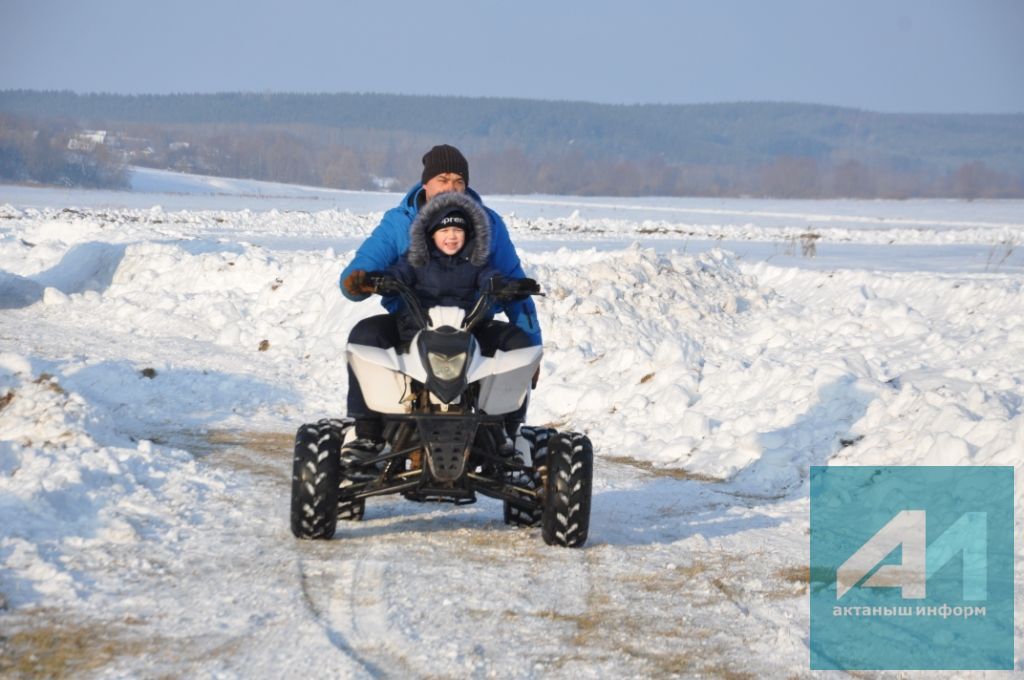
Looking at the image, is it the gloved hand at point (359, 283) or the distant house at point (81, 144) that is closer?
the gloved hand at point (359, 283)

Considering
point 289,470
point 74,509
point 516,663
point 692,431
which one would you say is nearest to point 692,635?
point 516,663

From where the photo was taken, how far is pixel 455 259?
6945 millimetres

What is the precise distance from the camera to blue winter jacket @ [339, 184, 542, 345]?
705 cm

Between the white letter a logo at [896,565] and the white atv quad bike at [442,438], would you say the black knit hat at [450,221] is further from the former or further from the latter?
the white letter a logo at [896,565]

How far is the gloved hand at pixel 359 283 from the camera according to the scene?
21.8 feet

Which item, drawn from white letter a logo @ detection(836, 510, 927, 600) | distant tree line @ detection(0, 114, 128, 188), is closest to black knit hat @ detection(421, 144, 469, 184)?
white letter a logo @ detection(836, 510, 927, 600)

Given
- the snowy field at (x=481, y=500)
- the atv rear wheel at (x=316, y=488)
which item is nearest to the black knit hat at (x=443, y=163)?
the atv rear wheel at (x=316, y=488)

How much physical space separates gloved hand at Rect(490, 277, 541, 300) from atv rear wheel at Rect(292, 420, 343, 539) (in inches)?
45.0

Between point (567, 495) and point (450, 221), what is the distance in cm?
154

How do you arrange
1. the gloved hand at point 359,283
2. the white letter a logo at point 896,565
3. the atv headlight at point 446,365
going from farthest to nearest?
the gloved hand at point 359,283 → the atv headlight at point 446,365 → the white letter a logo at point 896,565

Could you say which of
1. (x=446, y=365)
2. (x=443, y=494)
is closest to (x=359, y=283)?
(x=446, y=365)

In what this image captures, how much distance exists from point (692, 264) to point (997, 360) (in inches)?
245

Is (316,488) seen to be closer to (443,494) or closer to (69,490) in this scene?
(443,494)

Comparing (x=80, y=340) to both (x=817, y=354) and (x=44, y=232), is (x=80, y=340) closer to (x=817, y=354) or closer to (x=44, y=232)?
(x=817, y=354)
